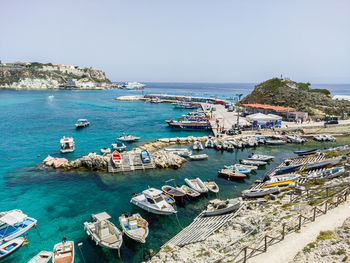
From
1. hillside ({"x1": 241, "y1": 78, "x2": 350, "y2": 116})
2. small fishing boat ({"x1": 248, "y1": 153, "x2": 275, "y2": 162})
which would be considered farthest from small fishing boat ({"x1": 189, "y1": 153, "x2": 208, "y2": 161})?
hillside ({"x1": 241, "y1": 78, "x2": 350, "y2": 116})

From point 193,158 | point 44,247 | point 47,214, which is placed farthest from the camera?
point 193,158

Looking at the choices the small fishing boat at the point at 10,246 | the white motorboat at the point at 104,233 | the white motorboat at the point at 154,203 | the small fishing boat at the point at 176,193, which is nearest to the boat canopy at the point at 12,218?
the small fishing boat at the point at 10,246

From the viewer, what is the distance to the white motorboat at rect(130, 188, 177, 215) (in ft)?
73.5

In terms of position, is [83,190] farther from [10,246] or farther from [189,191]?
[189,191]

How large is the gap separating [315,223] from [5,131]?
70.4 meters

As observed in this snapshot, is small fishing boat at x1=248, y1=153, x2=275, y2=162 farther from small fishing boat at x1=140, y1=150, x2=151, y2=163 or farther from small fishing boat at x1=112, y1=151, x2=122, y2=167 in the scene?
small fishing boat at x1=112, y1=151, x2=122, y2=167

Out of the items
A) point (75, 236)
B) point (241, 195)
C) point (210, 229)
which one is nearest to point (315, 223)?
point (210, 229)

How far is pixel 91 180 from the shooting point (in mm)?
30938

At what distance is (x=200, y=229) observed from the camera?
1973 cm

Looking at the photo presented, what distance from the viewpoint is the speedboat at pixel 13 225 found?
19422 millimetres

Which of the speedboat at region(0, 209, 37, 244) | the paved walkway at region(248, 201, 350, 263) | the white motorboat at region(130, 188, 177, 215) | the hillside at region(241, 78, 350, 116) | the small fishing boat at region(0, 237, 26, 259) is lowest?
the small fishing boat at region(0, 237, 26, 259)

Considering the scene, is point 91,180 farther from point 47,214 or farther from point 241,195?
point 241,195

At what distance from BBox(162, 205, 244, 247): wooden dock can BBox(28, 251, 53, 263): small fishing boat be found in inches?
362

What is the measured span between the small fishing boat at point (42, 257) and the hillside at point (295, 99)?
7623 cm
